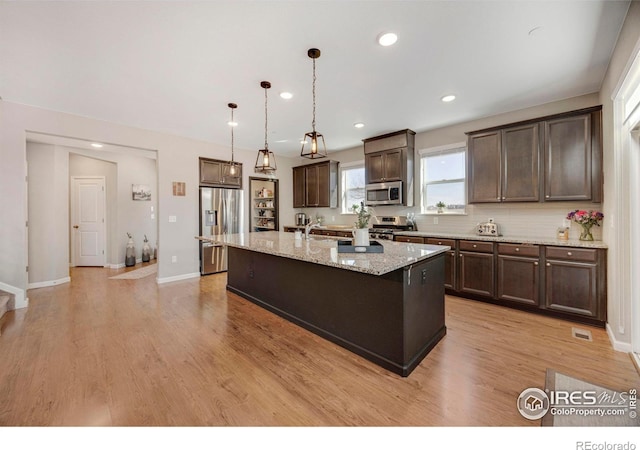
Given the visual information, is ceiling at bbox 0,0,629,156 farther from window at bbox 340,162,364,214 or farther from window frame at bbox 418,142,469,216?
window at bbox 340,162,364,214

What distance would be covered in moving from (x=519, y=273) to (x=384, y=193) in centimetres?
234

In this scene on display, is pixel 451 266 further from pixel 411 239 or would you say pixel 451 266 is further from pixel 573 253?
pixel 573 253

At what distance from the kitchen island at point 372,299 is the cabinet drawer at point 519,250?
1335mm

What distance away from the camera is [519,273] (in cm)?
330

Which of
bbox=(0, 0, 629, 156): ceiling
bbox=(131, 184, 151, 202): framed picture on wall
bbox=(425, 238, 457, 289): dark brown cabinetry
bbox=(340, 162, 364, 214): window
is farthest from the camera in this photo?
bbox=(131, 184, 151, 202): framed picture on wall

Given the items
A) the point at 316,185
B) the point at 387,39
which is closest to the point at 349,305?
the point at 387,39

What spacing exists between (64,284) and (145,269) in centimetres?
139

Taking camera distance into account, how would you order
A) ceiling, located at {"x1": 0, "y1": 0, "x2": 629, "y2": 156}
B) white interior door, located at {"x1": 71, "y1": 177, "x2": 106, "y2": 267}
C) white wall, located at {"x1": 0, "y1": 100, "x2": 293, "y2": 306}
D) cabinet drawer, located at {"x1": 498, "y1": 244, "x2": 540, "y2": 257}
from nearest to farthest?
ceiling, located at {"x1": 0, "y1": 0, "x2": 629, "y2": 156} < cabinet drawer, located at {"x1": 498, "y1": 244, "x2": 540, "y2": 257} < white wall, located at {"x1": 0, "y1": 100, "x2": 293, "y2": 306} < white interior door, located at {"x1": 71, "y1": 177, "x2": 106, "y2": 267}

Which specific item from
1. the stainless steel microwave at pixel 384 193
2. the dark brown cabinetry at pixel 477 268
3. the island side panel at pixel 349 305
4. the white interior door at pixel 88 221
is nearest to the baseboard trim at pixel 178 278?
the island side panel at pixel 349 305

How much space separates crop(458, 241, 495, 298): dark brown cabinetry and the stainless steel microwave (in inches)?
52.9

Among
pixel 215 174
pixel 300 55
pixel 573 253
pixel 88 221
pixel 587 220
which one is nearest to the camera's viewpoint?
pixel 300 55

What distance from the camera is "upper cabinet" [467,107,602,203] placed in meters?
3.06

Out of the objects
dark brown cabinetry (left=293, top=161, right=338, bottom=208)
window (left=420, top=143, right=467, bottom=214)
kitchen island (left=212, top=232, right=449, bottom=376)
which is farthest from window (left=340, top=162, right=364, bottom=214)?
kitchen island (left=212, top=232, right=449, bottom=376)

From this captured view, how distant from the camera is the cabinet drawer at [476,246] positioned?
3.53 meters
